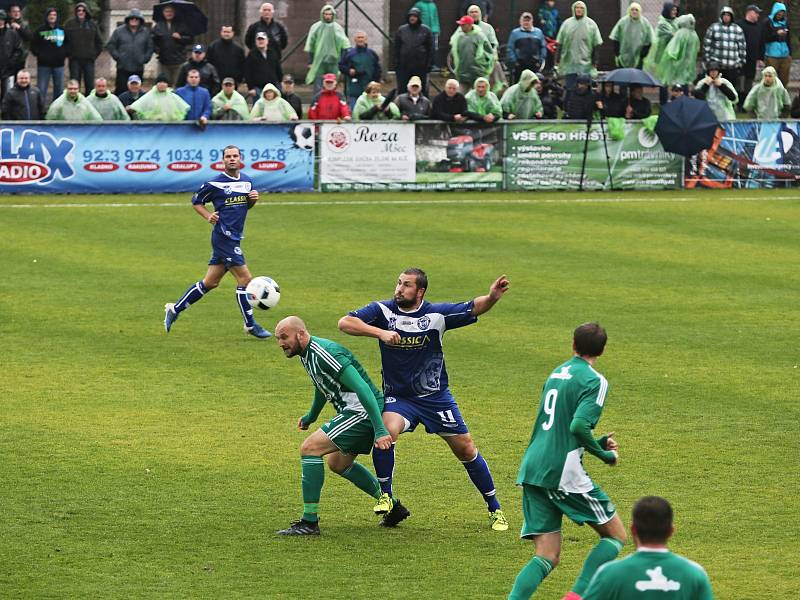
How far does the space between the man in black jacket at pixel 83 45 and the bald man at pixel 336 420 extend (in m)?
22.1

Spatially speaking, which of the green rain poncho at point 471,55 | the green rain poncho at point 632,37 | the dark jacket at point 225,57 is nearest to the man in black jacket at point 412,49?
the green rain poncho at point 471,55

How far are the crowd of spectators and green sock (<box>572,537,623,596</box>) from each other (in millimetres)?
21394

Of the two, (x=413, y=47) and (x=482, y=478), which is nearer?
(x=482, y=478)

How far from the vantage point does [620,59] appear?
33188 millimetres

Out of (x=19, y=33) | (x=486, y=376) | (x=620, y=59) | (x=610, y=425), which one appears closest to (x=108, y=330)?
(x=486, y=376)

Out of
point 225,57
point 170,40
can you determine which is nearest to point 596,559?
point 225,57

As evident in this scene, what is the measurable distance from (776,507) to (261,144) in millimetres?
19592

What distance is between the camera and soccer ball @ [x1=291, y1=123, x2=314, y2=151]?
94.4 ft

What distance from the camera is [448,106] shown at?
29.4 meters

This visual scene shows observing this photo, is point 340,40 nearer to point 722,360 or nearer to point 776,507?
point 722,360

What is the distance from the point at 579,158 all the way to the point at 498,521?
21009mm

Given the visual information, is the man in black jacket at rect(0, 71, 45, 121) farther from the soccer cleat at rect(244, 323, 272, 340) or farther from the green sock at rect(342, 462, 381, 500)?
the green sock at rect(342, 462, 381, 500)

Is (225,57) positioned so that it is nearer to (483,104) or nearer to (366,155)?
(366,155)

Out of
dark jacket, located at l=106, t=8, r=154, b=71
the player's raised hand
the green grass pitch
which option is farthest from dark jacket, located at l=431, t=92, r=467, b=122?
the player's raised hand
